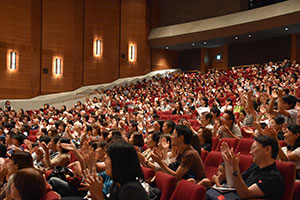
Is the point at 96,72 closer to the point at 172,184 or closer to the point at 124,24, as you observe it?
the point at 124,24

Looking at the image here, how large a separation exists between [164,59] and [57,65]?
18.8ft

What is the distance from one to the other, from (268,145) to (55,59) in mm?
12620

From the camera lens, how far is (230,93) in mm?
8820

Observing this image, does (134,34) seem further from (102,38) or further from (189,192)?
(189,192)

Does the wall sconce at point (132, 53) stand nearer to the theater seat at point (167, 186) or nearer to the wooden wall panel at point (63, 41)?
the wooden wall panel at point (63, 41)

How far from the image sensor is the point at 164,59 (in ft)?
56.6

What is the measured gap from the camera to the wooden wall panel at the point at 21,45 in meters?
12.4

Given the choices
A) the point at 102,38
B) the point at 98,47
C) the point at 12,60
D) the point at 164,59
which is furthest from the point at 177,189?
the point at 164,59

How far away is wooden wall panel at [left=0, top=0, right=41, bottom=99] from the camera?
12.4m

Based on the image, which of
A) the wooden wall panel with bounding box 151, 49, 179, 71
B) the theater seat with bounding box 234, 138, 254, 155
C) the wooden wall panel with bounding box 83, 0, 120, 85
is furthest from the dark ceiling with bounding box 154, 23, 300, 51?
the theater seat with bounding box 234, 138, 254, 155

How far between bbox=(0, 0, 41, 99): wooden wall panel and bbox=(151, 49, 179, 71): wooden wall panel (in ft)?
19.2

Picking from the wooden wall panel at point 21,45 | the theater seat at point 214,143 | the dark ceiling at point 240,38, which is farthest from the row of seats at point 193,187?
Answer: the wooden wall panel at point 21,45

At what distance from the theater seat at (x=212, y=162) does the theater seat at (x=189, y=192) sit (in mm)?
813

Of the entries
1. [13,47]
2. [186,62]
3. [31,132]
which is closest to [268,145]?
[31,132]
